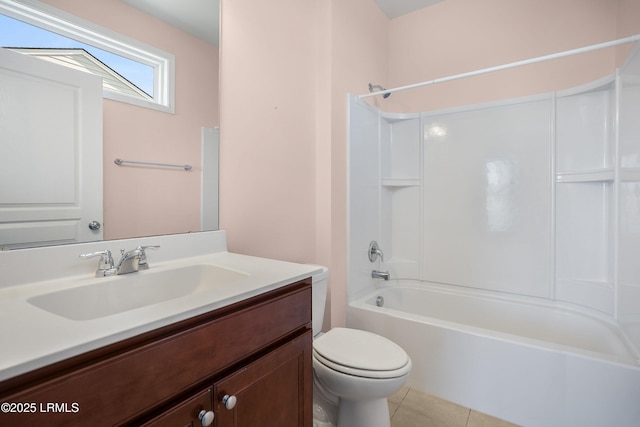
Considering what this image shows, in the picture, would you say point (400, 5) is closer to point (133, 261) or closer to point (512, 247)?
point (512, 247)

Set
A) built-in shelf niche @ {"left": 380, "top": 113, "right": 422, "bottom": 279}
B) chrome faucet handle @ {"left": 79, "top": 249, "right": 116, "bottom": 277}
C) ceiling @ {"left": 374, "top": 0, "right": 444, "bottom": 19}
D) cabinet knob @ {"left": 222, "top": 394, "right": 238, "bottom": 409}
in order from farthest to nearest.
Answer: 1. built-in shelf niche @ {"left": 380, "top": 113, "right": 422, "bottom": 279}
2. ceiling @ {"left": 374, "top": 0, "right": 444, "bottom": 19}
3. chrome faucet handle @ {"left": 79, "top": 249, "right": 116, "bottom": 277}
4. cabinet knob @ {"left": 222, "top": 394, "right": 238, "bottom": 409}

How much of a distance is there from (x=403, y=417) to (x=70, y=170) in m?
1.81

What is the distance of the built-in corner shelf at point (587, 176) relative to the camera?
1.73 m

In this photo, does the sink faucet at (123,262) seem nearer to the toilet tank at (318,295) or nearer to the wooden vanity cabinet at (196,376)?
the wooden vanity cabinet at (196,376)

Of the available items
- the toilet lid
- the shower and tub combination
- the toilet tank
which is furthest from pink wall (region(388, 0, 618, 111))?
the toilet lid

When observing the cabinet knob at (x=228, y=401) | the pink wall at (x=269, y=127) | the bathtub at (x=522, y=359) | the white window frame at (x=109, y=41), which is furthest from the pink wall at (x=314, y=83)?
the cabinet knob at (x=228, y=401)

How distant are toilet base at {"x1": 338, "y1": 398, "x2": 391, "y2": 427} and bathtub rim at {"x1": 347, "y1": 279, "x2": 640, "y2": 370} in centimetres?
55

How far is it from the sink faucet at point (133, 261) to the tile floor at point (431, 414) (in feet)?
4.54

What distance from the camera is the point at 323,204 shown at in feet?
5.89

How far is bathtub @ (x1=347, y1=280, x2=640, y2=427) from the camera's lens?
129cm

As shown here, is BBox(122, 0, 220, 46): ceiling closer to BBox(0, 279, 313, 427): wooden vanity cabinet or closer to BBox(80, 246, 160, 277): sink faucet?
BBox(80, 246, 160, 277): sink faucet

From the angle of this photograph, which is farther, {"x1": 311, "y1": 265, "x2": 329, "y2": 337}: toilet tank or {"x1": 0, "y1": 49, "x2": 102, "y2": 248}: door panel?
{"x1": 311, "y1": 265, "x2": 329, "y2": 337}: toilet tank

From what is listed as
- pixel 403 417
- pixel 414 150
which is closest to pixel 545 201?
pixel 414 150

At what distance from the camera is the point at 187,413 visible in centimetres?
66
